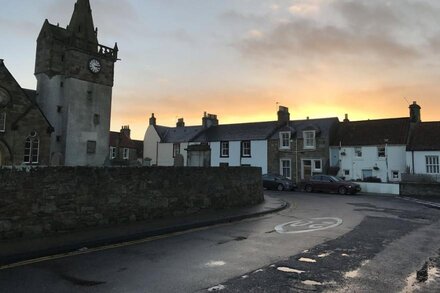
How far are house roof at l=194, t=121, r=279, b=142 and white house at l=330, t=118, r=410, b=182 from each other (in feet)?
29.3

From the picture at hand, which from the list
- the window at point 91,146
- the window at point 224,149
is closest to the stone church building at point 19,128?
the window at point 91,146

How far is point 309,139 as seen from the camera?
43375 mm

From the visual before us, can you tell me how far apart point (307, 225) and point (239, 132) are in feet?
124

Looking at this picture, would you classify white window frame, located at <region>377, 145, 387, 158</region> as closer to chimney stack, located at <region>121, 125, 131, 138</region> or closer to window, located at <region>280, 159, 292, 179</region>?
window, located at <region>280, 159, 292, 179</region>

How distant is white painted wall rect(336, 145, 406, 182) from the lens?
38719mm

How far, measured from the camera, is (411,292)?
Result: 5926mm

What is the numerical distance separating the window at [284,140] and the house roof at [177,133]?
14474 mm

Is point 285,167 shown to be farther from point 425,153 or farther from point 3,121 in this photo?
point 3,121

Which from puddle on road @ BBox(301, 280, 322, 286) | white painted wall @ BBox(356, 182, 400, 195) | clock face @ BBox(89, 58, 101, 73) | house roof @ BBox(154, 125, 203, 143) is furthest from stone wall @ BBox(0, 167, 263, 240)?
house roof @ BBox(154, 125, 203, 143)

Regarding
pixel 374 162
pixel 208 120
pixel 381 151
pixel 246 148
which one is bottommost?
pixel 374 162

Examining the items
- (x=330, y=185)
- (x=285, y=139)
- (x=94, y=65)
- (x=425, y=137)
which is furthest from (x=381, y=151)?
(x=94, y=65)

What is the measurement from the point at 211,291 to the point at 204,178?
9729 millimetres

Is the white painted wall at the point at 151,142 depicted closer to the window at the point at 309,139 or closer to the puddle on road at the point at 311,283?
the window at the point at 309,139

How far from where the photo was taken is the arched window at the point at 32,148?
32.6 metres
